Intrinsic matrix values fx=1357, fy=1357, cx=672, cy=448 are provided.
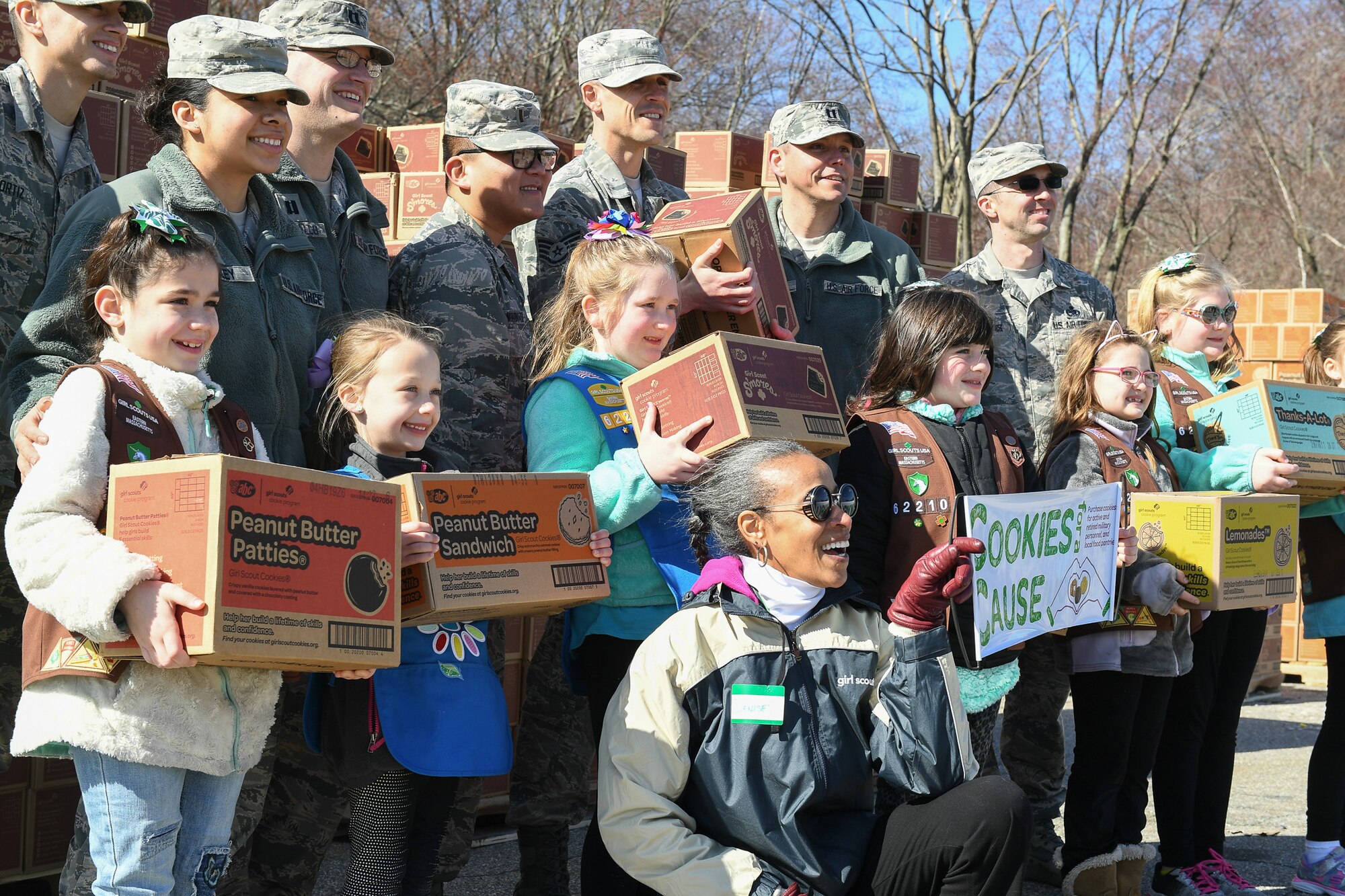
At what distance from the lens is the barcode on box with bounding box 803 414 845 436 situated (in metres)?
3.39

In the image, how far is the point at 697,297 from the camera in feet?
12.5

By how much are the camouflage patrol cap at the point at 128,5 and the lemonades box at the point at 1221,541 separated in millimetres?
3298

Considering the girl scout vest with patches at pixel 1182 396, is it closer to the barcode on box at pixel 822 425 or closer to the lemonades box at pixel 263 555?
the barcode on box at pixel 822 425

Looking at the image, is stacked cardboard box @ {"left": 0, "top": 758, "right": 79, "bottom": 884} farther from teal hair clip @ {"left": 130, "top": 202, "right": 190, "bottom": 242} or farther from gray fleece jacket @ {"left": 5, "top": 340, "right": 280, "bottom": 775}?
teal hair clip @ {"left": 130, "top": 202, "right": 190, "bottom": 242}

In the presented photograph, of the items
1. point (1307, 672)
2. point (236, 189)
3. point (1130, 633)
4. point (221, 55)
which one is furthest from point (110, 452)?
point (1307, 672)

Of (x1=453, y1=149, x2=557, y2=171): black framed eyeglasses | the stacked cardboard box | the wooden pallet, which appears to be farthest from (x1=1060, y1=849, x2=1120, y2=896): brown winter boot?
the wooden pallet

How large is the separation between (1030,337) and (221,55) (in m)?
3.06

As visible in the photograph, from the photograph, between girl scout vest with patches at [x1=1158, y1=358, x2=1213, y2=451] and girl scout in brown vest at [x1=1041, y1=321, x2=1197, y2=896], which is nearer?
girl scout in brown vest at [x1=1041, y1=321, x2=1197, y2=896]

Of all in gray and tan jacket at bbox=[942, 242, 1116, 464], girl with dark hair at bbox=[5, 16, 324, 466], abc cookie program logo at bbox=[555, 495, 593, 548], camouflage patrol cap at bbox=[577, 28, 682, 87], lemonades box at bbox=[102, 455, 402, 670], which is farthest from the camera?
gray and tan jacket at bbox=[942, 242, 1116, 464]

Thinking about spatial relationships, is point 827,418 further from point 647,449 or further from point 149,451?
point 149,451

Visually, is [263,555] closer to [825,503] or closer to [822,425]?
[825,503]

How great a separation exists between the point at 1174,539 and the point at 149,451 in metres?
3.11

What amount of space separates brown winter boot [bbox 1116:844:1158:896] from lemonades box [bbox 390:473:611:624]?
2.18 meters

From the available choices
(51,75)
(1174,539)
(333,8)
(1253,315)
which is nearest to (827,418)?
Answer: (1174,539)
